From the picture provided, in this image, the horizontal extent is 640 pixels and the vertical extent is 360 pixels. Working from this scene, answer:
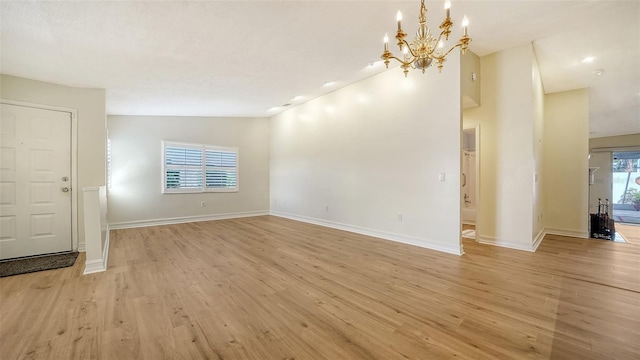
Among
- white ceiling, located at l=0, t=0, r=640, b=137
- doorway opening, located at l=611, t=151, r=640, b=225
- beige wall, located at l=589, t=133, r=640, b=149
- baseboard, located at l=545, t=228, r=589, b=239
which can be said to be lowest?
baseboard, located at l=545, t=228, r=589, b=239

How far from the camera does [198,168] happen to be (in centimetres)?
689

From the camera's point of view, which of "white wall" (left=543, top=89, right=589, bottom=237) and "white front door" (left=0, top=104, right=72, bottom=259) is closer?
"white front door" (left=0, top=104, right=72, bottom=259)

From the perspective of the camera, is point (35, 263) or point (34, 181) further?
point (34, 181)

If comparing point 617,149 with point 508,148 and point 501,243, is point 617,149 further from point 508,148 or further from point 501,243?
point 501,243

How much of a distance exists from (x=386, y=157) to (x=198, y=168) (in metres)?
4.96

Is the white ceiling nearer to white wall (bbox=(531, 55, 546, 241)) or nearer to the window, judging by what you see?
white wall (bbox=(531, 55, 546, 241))

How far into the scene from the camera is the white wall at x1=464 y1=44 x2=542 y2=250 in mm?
3953

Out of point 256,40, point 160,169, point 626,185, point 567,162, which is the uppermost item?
point 256,40

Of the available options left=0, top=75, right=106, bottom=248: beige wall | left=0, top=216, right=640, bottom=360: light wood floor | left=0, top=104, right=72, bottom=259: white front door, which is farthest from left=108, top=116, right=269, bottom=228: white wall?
left=0, top=216, right=640, bottom=360: light wood floor

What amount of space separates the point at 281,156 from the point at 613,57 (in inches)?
268

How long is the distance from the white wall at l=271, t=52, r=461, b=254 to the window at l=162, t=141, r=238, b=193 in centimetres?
199

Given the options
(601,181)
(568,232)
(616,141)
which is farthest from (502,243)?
(616,141)

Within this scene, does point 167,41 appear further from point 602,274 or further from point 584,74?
point 584,74

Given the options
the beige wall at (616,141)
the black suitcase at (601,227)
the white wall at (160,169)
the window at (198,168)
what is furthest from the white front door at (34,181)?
the beige wall at (616,141)
